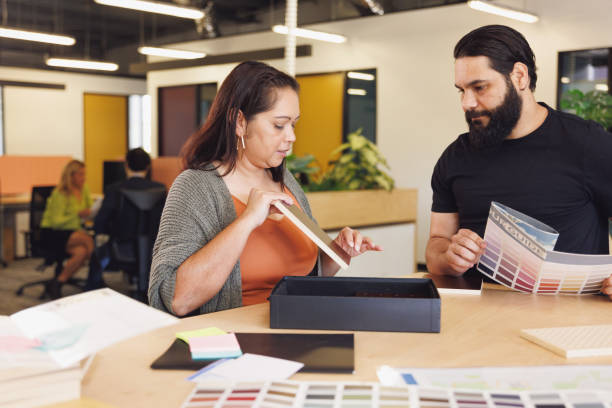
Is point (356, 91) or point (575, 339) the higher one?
point (356, 91)

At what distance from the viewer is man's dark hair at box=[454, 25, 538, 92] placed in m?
1.75

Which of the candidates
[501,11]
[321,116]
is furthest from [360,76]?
[501,11]

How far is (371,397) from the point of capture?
844 millimetres

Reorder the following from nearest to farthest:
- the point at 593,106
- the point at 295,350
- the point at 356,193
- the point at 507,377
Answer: the point at 507,377 < the point at 295,350 < the point at 356,193 < the point at 593,106

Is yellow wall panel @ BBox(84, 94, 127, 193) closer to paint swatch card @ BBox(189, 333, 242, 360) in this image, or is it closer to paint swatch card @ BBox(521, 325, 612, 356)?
paint swatch card @ BBox(189, 333, 242, 360)

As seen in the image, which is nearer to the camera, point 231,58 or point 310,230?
point 310,230

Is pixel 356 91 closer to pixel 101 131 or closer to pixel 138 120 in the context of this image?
pixel 101 131

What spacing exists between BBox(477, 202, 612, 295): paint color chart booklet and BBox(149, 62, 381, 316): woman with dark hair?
31 cm

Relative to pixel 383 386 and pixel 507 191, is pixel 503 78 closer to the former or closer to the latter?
pixel 507 191

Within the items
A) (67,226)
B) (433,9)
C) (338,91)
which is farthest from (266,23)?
(67,226)

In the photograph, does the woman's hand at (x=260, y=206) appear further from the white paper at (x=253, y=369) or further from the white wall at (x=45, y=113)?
the white wall at (x=45, y=113)

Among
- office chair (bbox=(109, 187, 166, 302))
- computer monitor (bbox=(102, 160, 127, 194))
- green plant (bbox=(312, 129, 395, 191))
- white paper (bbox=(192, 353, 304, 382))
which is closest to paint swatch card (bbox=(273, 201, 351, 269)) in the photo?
white paper (bbox=(192, 353, 304, 382))

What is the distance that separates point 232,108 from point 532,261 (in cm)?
91

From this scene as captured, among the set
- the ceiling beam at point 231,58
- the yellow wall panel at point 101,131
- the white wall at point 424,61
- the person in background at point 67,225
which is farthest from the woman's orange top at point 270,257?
the yellow wall panel at point 101,131
